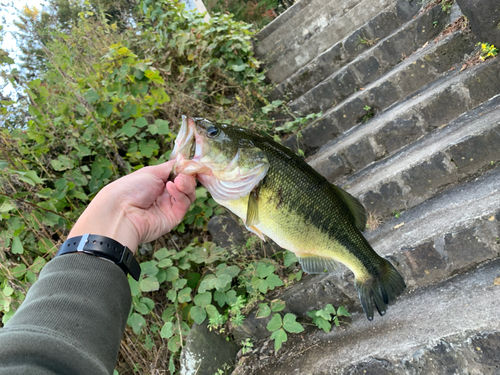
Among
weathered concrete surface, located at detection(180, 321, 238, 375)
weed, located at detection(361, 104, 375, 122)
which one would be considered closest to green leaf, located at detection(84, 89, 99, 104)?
weathered concrete surface, located at detection(180, 321, 238, 375)

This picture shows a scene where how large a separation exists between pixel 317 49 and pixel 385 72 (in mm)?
1561

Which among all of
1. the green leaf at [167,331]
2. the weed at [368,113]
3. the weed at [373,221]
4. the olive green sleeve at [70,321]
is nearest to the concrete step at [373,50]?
the weed at [368,113]

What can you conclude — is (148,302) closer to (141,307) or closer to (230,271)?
(141,307)

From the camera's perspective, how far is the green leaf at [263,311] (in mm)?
2238

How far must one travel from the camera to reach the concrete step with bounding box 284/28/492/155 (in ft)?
8.79

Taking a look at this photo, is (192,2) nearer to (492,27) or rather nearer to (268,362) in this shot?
(492,27)

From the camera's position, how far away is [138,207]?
167 centimetres

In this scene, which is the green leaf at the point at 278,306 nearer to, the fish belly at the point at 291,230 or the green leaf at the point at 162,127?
the fish belly at the point at 291,230

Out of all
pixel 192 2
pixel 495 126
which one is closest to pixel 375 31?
pixel 495 126

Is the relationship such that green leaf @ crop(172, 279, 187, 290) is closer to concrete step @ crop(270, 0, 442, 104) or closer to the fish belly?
the fish belly

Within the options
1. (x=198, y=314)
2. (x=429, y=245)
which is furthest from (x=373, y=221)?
(x=198, y=314)

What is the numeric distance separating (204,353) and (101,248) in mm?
1421

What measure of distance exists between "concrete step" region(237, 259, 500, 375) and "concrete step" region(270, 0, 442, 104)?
8.99 feet

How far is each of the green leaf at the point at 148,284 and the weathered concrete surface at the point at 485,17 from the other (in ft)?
11.4
